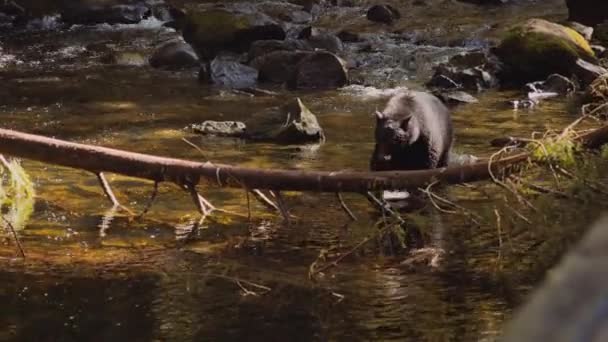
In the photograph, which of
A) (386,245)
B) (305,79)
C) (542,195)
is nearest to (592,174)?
(542,195)

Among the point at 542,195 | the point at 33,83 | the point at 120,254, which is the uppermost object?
the point at 542,195

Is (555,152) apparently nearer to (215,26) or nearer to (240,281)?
(240,281)

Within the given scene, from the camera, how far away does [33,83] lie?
13.8 metres

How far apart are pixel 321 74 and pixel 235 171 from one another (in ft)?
28.7

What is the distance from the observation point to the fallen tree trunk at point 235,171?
480 centimetres

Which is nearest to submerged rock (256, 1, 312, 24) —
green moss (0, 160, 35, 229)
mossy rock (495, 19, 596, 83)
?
mossy rock (495, 19, 596, 83)

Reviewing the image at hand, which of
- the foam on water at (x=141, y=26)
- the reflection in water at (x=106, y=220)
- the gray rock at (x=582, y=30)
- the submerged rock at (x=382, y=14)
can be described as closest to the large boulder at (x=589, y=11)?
the gray rock at (x=582, y=30)

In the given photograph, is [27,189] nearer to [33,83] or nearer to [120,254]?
[120,254]

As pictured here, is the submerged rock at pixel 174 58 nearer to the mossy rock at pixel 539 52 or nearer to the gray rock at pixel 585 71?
the mossy rock at pixel 539 52

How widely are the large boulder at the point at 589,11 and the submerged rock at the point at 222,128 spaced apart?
9.25 m

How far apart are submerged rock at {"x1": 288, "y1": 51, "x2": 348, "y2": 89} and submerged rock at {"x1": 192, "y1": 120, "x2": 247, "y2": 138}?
3.41 metres

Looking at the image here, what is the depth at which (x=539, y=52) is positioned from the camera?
13375 millimetres

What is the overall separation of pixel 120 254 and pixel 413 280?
70.8 inches

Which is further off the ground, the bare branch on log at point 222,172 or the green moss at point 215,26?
the bare branch on log at point 222,172
